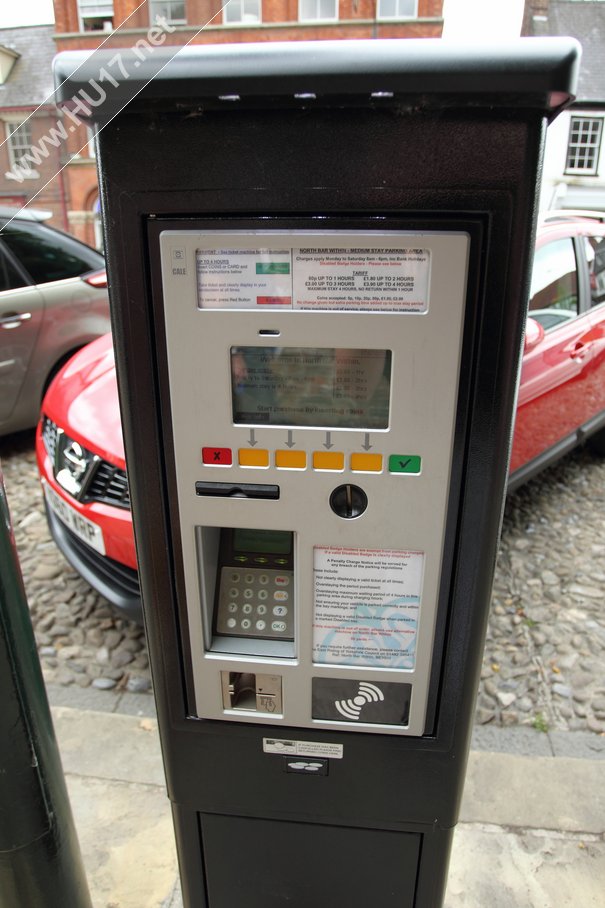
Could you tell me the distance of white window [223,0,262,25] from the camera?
3.32 ft

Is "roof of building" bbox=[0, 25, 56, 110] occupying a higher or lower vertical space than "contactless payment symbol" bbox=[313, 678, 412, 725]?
higher

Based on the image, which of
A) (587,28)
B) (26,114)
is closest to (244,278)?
(26,114)

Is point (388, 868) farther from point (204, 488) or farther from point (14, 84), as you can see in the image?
point (14, 84)

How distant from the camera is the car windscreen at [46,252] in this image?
4.65 metres

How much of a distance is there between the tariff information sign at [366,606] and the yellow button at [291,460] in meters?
0.15

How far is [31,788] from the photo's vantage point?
1.43 meters

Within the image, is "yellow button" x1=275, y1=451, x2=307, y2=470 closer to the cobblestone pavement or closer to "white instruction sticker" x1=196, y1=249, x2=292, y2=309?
"white instruction sticker" x1=196, y1=249, x2=292, y2=309

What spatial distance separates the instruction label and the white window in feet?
1.10

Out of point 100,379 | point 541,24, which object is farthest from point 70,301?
point 541,24

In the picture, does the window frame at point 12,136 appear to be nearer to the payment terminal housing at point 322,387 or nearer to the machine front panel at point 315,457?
the payment terminal housing at point 322,387

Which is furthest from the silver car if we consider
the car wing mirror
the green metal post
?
the green metal post

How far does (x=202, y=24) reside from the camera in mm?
975

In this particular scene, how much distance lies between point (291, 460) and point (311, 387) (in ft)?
0.39

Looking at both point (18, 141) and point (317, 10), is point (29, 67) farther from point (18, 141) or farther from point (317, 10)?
point (317, 10)
